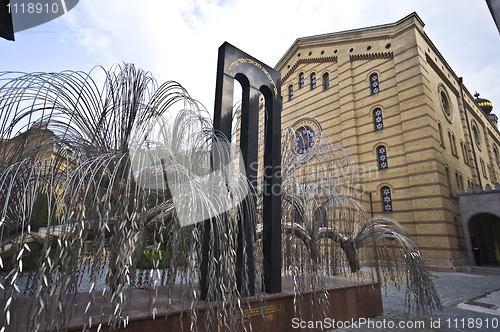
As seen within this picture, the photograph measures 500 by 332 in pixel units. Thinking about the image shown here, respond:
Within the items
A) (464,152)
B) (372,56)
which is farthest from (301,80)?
(464,152)

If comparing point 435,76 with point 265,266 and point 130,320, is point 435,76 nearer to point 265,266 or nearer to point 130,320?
point 265,266

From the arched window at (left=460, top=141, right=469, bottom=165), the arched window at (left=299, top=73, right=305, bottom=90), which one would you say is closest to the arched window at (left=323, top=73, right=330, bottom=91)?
the arched window at (left=299, top=73, right=305, bottom=90)

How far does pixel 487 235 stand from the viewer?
19.3 metres

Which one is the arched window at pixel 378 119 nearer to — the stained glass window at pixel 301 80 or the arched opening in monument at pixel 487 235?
the stained glass window at pixel 301 80

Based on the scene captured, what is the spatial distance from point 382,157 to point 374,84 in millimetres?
4999

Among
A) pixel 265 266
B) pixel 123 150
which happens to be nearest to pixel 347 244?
pixel 265 266

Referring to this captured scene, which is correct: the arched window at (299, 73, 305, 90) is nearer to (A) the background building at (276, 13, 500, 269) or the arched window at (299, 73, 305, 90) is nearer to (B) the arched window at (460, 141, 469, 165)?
(A) the background building at (276, 13, 500, 269)

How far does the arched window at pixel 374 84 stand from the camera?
1714 centimetres

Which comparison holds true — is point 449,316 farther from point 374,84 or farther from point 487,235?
point 487,235

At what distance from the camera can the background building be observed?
13.8 m

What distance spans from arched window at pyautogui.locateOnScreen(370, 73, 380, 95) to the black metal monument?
14.6 metres

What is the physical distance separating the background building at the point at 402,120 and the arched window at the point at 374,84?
2.4 inches

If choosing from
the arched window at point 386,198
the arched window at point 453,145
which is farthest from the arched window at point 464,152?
the arched window at point 386,198

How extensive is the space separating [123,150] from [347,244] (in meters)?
5.01
